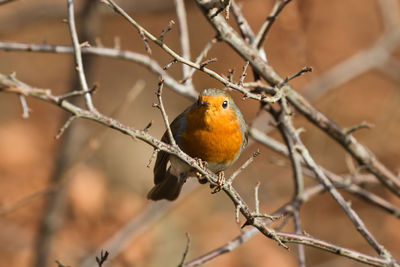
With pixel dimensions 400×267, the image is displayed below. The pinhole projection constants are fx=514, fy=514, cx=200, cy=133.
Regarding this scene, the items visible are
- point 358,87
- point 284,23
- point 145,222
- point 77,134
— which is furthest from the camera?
point 358,87

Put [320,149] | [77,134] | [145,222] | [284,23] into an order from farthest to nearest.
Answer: [320,149] → [284,23] → [77,134] → [145,222]

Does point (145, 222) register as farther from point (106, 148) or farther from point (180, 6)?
point (106, 148)

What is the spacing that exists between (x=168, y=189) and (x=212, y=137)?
2.65 feet

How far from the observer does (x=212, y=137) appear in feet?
9.89

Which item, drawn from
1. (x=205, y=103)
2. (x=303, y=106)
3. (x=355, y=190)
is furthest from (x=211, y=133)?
(x=355, y=190)

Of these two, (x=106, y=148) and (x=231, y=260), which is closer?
(x=231, y=260)

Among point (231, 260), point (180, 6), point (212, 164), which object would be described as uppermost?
point (231, 260)

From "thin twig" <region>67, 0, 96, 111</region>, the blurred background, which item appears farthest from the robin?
the blurred background

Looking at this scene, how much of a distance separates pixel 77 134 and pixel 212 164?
226 cm

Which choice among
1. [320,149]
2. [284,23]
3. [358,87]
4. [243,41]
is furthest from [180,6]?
[358,87]

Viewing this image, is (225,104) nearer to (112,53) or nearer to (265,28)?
(265,28)

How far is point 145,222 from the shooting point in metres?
4.31

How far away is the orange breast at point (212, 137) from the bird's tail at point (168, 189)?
636mm

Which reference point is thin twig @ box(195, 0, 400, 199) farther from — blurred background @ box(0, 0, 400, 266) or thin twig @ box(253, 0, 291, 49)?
blurred background @ box(0, 0, 400, 266)
